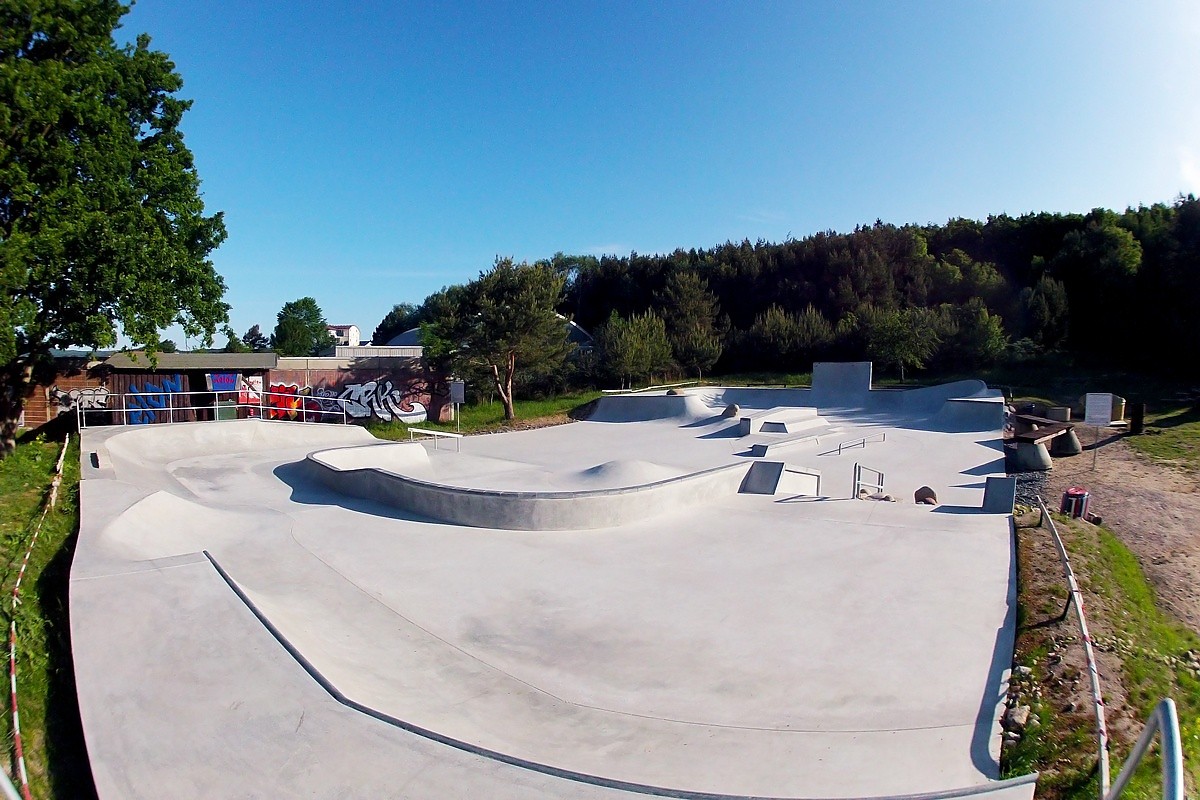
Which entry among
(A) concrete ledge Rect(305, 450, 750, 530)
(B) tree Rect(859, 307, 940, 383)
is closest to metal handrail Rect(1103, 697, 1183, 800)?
(A) concrete ledge Rect(305, 450, 750, 530)

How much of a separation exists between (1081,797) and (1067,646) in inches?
88.9

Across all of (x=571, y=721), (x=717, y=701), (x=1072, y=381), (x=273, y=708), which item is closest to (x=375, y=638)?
(x=273, y=708)

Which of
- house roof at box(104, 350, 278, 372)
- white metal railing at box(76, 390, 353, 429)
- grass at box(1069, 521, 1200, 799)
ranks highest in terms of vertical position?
house roof at box(104, 350, 278, 372)

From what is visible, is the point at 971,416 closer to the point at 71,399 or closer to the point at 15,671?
the point at 15,671

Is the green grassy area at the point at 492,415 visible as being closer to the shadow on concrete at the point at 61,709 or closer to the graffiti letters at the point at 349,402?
the graffiti letters at the point at 349,402

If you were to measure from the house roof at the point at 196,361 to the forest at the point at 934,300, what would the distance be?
7.19 meters

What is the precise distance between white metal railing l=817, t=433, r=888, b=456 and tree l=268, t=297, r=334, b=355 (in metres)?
61.3

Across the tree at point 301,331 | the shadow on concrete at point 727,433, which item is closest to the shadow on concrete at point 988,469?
the shadow on concrete at point 727,433

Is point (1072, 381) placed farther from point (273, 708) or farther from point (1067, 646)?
point (273, 708)

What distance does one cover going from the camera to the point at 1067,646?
6047mm

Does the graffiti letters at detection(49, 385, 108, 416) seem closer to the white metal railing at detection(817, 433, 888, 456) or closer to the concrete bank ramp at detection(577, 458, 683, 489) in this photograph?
the concrete bank ramp at detection(577, 458, 683, 489)

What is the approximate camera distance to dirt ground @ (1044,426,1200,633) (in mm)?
9148

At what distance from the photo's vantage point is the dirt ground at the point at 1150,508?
9148 millimetres

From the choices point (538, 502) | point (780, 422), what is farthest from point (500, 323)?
point (538, 502)
